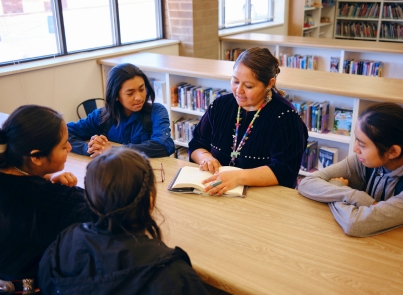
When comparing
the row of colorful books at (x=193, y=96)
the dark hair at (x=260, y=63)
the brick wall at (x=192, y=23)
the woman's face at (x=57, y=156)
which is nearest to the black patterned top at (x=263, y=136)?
the dark hair at (x=260, y=63)

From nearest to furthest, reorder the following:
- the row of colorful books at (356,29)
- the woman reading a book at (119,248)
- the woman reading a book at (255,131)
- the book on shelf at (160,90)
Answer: the woman reading a book at (119,248), the woman reading a book at (255,131), the book on shelf at (160,90), the row of colorful books at (356,29)

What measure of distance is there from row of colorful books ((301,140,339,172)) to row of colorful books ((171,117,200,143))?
113 centimetres

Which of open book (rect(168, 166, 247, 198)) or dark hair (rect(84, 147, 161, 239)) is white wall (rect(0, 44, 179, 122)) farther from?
dark hair (rect(84, 147, 161, 239))

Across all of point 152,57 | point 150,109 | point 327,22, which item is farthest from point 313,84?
point 327,22

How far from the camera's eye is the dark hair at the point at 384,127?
1386mm

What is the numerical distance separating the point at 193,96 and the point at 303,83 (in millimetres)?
1075

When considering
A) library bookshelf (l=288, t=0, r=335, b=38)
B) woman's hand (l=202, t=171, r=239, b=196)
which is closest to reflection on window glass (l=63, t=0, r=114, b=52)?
woman's hand (l=202, t=171, r=239, b=196)

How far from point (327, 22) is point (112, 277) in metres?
7.82

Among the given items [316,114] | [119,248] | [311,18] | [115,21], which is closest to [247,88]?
[119,248]

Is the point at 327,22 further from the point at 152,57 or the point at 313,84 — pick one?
the point at 313,84

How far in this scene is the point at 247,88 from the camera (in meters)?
1.88

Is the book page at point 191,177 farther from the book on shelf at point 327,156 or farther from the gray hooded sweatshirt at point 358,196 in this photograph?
the book on shelf at point 327,156

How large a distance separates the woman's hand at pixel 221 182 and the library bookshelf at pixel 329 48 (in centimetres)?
325

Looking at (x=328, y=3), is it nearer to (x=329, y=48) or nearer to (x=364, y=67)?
(x=329, y=48)
